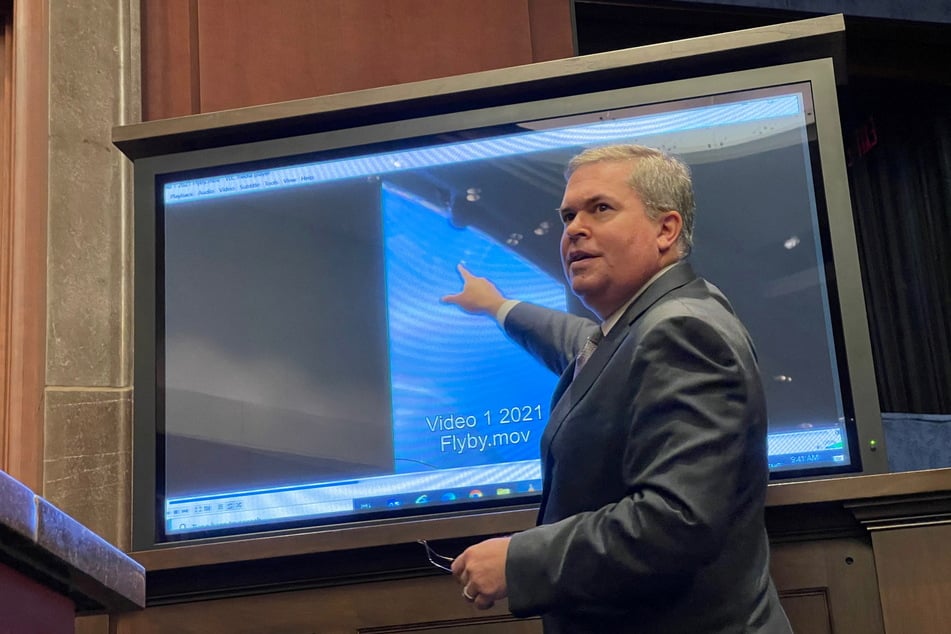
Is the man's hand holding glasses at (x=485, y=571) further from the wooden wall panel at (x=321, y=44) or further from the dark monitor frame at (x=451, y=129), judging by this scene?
the wooden wall panel at (x=321, y=44)

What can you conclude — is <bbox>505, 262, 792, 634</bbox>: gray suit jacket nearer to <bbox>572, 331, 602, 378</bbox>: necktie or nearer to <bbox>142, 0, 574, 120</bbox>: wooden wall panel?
<bbox>572, 331, 602, 378</bbox>: necktie

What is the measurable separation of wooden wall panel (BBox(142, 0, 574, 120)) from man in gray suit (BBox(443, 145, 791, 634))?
1562 mm

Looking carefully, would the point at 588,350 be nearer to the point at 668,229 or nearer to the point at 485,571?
the point at 668,229

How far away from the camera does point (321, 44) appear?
3402 millimetres

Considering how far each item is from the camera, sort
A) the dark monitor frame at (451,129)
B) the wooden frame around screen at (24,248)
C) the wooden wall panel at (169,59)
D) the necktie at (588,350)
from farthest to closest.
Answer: the wooden wall panel at (169,59) → the wooden frame around screen at (24,248) → the dark monitor frame at (451,129) → the necktie at (588,350)

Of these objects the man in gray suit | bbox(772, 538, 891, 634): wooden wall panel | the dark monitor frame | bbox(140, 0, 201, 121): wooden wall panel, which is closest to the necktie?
the man in gray suit

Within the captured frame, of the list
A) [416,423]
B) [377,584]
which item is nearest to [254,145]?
[416,423]

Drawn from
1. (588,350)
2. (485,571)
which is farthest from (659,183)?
(485,571)

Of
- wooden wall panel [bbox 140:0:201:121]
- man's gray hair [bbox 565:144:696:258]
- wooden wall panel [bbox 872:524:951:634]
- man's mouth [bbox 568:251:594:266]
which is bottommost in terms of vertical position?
wooden wall panel [bbox 872:524:951:634]

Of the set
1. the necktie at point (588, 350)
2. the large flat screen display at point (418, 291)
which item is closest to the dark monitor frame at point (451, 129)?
the large flat screen display at point (418, 291)

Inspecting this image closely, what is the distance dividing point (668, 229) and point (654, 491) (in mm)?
507

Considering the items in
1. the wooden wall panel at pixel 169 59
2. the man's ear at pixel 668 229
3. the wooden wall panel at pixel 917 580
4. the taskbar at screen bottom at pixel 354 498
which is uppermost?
the wooden wall panel at pixel 169 59

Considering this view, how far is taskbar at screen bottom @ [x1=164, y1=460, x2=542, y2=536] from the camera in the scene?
9.15ft

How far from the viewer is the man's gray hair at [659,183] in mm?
2064
